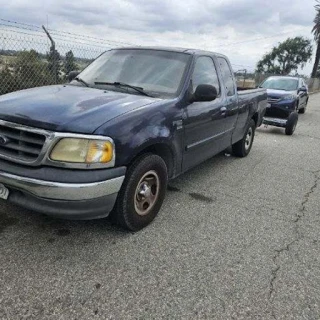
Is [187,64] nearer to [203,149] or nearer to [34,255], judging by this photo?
[203,149]

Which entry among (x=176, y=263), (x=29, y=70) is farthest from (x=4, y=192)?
(x=29, y=70)

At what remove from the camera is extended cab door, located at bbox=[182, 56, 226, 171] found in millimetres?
4008

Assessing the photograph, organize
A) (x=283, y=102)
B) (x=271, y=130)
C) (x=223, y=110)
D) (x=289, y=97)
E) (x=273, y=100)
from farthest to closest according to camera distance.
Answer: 1. (x=289, y=97)
2. (x=273, y=100)
3. (x=283, y=102)
4. (x=271, y=130)
5. (x=223, y=110)

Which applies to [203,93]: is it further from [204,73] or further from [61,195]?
[61,195]

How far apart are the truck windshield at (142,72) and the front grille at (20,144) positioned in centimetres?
133

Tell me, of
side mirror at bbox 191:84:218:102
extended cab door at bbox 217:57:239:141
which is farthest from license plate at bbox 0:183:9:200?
extended cab door at bbox 217:57:239:141

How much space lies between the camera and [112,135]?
2.85 m

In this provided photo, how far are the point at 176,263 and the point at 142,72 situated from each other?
7.34 ft

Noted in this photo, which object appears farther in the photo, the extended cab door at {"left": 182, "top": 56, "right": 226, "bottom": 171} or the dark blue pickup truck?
the extended cab door at {"left": 182, "top": 56, "right": 226, "bottom": 171}

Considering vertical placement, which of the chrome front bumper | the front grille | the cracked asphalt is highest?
the front grille

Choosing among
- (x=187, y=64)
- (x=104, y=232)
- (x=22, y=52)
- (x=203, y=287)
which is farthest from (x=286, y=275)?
(x=22, y=52)

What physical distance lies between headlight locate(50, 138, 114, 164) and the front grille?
0.15 m

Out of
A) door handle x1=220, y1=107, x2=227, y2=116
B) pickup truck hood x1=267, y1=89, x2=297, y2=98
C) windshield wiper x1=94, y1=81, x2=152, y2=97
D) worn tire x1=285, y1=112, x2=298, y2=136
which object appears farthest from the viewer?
pickup truck hood x1=267, y1=89, x2=297, y2=98

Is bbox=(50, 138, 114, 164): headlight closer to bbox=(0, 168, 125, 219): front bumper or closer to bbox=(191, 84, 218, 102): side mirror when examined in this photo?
bbox=(0, 168, 125, 219): front bumper
